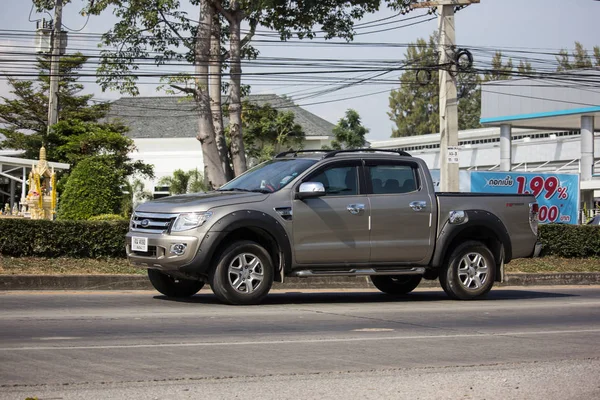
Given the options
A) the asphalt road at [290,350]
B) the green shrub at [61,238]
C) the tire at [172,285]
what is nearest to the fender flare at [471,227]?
the asphalt road at [290,350]

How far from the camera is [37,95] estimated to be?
60656 millimetres

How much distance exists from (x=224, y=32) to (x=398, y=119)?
65477 millimetres

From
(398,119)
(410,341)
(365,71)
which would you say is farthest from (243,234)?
(398,119)

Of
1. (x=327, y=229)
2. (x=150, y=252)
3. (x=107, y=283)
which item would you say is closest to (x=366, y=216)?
(x=327, y=229)

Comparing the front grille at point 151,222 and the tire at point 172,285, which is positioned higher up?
the front grille at point 151,222

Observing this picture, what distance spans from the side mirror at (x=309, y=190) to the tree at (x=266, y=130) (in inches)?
1600

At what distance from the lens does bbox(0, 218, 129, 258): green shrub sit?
1510cm

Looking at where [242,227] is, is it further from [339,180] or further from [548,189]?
[548,189]

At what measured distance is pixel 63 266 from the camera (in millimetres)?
14898

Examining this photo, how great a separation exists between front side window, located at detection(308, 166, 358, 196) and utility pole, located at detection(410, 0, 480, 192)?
9.01m

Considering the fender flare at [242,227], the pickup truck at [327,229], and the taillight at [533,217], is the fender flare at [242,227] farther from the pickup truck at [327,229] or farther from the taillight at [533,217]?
the taillight at [533,217]

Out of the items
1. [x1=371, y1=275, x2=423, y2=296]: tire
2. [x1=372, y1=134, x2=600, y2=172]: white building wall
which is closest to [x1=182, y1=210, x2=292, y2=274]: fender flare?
[x1=371, y1=275, x2=423, y2=296]: tire

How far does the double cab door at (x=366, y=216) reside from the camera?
39.0 ft

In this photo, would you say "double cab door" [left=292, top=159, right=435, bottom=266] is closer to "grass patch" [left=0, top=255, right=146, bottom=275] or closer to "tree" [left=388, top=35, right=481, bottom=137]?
"grass patch" [left=0, top=255, right=146, bottom=275]
